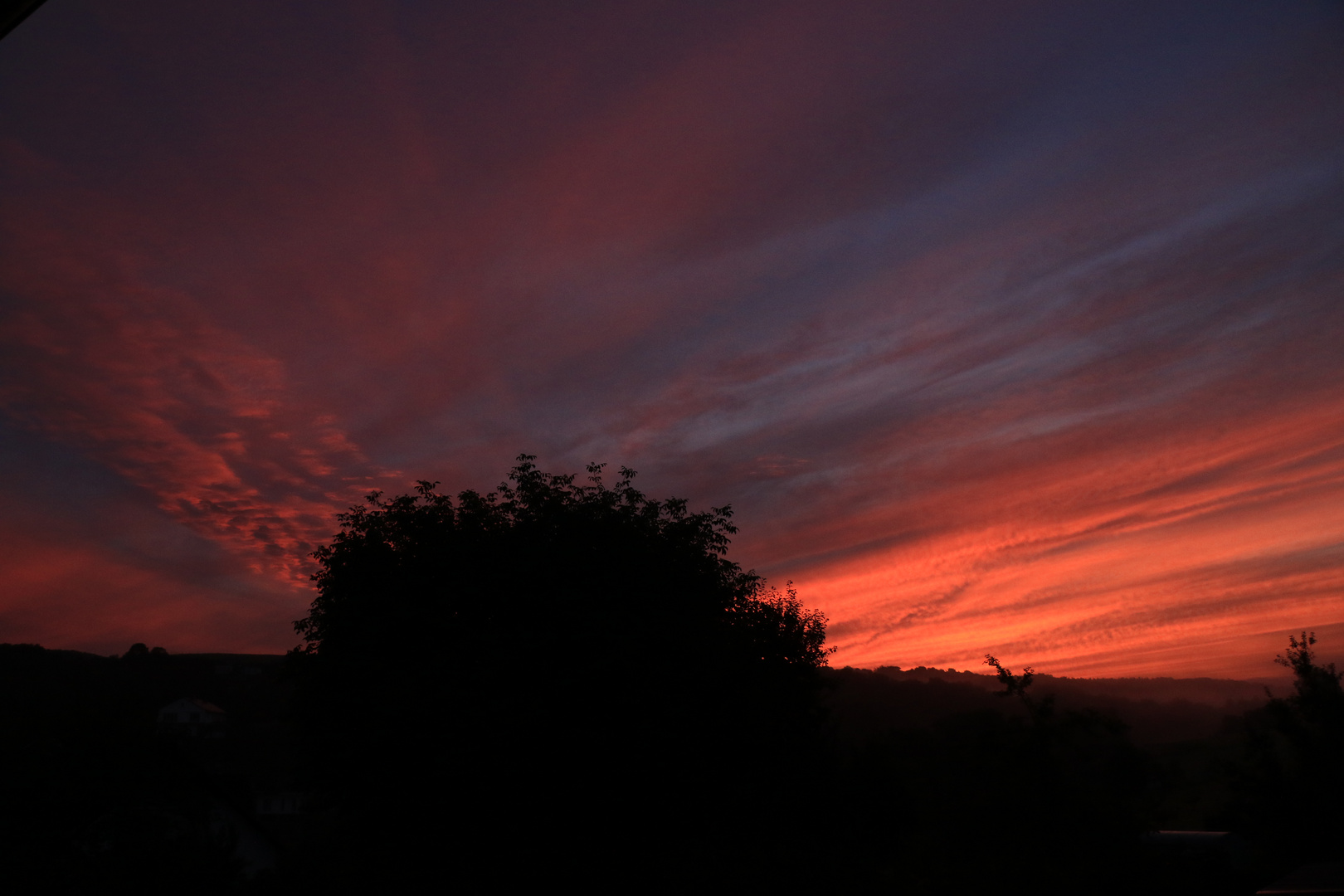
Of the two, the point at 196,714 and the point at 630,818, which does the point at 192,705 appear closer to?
the point at 196,714

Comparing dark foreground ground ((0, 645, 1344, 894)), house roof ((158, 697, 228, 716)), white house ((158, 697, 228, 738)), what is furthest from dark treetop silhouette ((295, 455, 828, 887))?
house roof ((158, 697, 228, 716))

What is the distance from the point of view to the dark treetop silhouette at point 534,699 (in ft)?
86.0

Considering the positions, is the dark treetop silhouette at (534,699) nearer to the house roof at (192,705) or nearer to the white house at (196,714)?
the white house at (196,714)

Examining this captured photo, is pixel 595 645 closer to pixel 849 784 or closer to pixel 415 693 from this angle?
pixel 415 693

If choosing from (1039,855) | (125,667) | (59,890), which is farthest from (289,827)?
(125,667)

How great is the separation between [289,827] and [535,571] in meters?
63.0

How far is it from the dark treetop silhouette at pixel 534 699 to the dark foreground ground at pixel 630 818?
0.14 metres

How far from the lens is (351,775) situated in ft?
90.9

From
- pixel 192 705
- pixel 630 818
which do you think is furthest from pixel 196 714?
pixel 630 818

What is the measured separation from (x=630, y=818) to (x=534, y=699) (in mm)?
5961

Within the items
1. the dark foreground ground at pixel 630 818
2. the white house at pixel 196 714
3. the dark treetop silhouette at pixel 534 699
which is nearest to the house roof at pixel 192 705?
the white house at pixel 196 714

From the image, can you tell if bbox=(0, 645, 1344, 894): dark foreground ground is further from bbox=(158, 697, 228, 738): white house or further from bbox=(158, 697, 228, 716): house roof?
→ bbox=(158, 697, 228, 716): house roof

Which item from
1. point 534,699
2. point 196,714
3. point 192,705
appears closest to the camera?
point 534,699

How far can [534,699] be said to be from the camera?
85.4 ft
